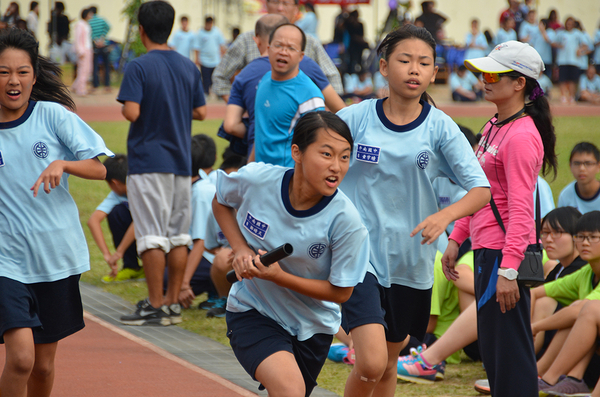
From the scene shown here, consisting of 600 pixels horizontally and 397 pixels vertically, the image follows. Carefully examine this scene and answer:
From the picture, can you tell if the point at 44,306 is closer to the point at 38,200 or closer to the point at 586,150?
the point at 38,200

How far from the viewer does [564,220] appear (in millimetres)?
4934

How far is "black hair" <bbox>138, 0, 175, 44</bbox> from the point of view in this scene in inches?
223

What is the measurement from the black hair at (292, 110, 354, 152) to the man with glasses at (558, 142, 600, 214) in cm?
411

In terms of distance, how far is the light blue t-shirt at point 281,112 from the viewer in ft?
15.4

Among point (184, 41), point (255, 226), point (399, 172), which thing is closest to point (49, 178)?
point (255, 226)

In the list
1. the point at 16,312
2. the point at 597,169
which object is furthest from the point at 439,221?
the point at 597,169

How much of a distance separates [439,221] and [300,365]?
0.86 m

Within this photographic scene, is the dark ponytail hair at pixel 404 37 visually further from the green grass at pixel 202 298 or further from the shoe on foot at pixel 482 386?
the shoe on foot at pixel 482 386

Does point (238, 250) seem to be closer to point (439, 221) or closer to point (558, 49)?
point (439, 221)

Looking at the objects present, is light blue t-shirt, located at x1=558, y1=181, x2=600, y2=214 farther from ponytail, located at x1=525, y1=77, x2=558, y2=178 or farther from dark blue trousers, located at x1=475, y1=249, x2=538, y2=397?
dark blue trousers, located at x1=475, y1=249, x2=538, y2=397

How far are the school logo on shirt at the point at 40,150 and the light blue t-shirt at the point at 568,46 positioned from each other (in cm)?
1795

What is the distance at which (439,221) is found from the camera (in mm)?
3045

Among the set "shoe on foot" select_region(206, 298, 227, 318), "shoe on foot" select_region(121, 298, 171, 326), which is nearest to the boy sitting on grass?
"shoe on foot" select_region(121, 298, 171, 326)

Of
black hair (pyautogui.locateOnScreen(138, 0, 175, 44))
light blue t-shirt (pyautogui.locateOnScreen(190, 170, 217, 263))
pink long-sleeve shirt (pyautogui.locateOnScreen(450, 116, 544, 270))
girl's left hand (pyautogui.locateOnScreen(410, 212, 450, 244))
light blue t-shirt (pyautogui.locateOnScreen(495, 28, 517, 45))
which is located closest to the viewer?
girl's left hand (pyautogui.locateOnScreen(410, 212, 450, 244))
